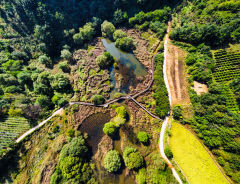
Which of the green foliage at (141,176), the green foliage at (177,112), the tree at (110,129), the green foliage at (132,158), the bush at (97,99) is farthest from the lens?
the bush at (97,99)

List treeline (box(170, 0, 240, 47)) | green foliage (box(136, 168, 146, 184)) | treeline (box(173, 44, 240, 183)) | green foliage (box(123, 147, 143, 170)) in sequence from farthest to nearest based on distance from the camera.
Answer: treeline (box(170, 0, 240, 47)) < green foliage (box(123, 147, 143, 170)) < green foliage (box(136, 168, 146, 184)) < treeline (box(173, 44, 240, 183))

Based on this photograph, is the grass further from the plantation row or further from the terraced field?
the terraced field

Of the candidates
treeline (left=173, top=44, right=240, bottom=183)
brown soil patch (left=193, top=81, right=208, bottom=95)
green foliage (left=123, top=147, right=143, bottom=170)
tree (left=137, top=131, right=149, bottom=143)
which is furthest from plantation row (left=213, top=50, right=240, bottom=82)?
green foliage (left=123, top=147, right=143, bottom=170)

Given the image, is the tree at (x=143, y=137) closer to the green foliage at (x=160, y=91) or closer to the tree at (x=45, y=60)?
the green foliage at (x=160, y=91)

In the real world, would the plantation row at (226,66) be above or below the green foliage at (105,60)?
below

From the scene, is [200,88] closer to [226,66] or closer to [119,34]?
[226,66]

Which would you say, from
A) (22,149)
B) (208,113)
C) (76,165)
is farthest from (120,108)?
(22,149)

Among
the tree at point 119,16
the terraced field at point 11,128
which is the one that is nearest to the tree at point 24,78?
the terraced field at point 11,128
